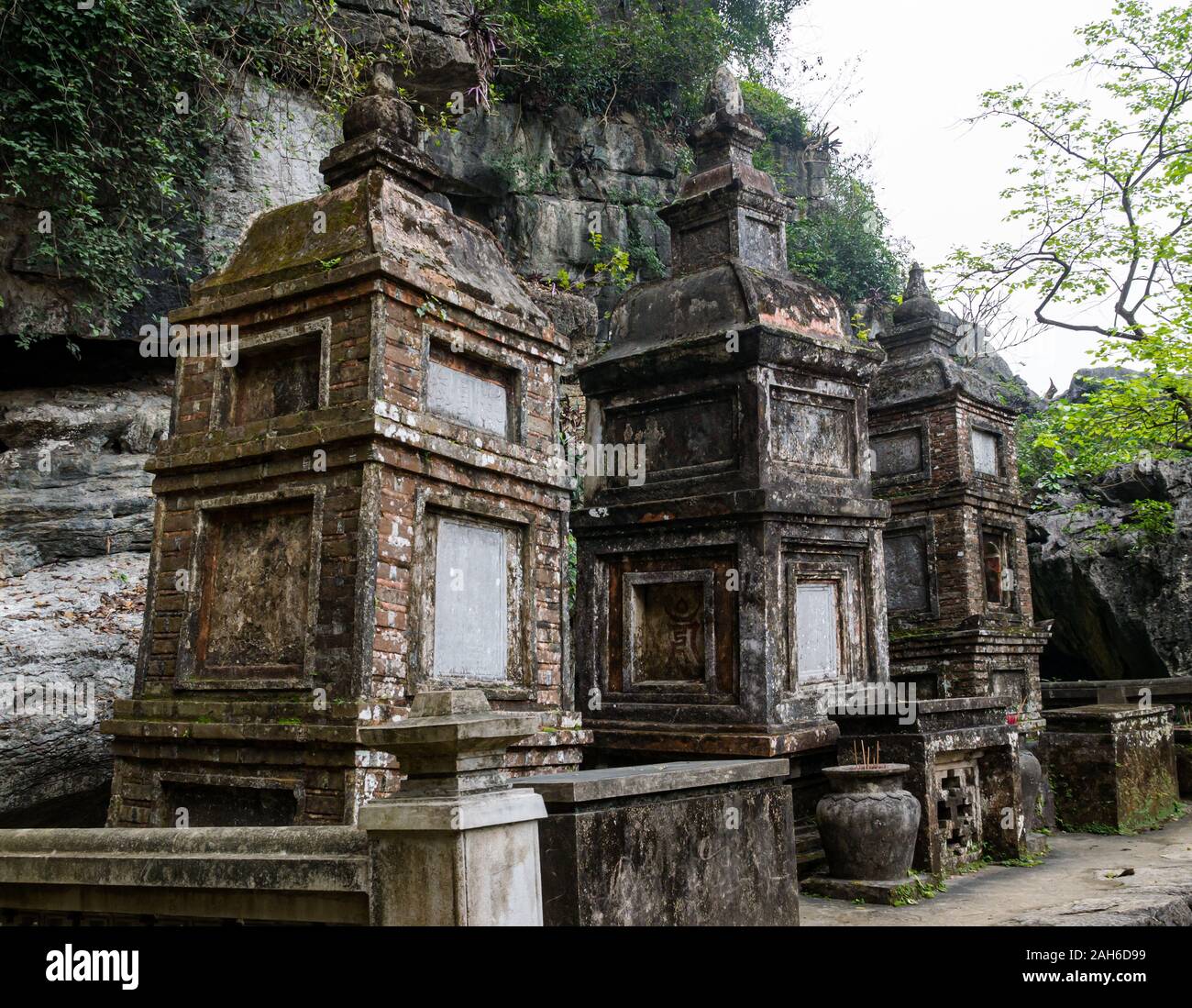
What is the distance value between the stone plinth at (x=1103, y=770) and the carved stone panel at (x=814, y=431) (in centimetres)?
334

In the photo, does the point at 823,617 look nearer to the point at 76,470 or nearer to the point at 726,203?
the point at 726,203

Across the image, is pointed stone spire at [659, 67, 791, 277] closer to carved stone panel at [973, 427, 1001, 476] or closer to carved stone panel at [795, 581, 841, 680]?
carved stone panel at [795, 581, 841, 680]


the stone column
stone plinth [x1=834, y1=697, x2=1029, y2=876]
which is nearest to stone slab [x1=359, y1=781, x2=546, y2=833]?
the stone column

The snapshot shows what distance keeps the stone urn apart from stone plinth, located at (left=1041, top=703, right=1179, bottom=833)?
332 centimetres

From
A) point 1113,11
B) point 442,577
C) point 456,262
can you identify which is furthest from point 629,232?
point 442,577

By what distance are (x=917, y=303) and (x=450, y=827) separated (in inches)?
470

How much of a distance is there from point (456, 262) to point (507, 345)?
0.65 m

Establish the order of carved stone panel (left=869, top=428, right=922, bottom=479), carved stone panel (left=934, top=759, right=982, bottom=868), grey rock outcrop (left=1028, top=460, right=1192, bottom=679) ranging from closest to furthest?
carved stone panel (left=934, top=759, right=982, bottom=868) → carved stone panel (left=869, top=428, right=922, bottom=479) → grey rock outcrop (left=1028, top=460, right=1192, bottom=679)

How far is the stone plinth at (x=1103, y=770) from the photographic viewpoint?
29.1 ft

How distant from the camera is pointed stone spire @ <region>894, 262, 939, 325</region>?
1334 centimetres

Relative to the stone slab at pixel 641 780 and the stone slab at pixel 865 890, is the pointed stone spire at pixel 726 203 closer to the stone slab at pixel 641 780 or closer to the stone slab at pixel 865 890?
the stone slab at pixel 641 780

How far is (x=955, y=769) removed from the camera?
287 inches

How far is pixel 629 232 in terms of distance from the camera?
1872cm

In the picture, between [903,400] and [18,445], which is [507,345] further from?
[903,400]
